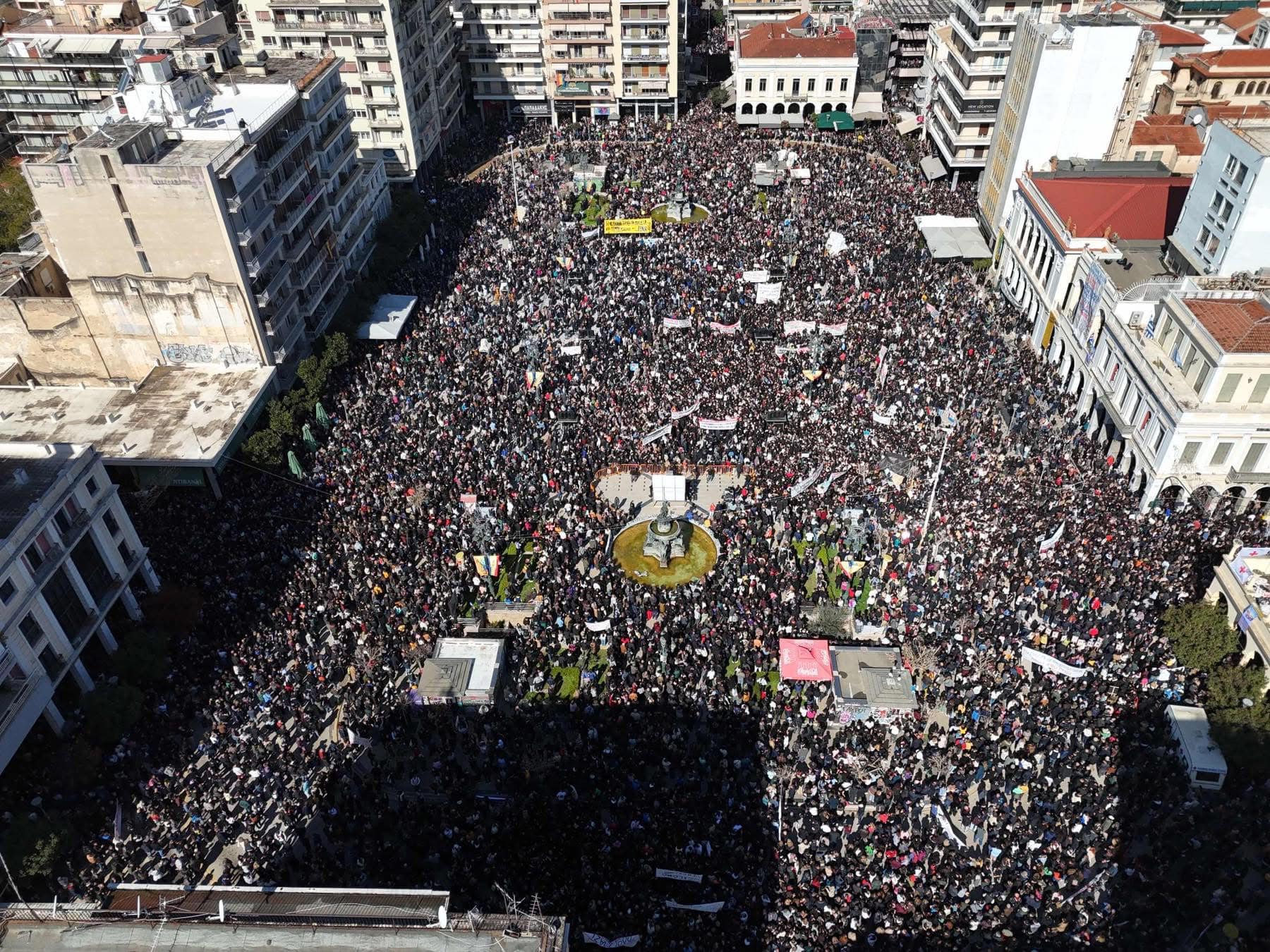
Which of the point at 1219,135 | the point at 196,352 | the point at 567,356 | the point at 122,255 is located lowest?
the point at 567,356

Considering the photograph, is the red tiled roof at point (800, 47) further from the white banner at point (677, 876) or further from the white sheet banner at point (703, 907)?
the white sheet banner at point (703, 907)

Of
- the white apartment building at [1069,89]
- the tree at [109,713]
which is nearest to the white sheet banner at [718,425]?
the tree at [109,713]

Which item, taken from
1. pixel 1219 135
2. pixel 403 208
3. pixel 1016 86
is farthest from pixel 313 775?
pixel 1016 86

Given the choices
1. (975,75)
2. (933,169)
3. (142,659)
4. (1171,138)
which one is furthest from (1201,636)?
(933,169)

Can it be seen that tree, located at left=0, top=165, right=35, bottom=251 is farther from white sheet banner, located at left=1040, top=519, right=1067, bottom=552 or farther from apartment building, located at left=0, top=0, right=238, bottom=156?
white sheet banner, located at left=1040, top=519, right=1067, bottom=552

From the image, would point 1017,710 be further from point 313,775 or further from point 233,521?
point 233,521

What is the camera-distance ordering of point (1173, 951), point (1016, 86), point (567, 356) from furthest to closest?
point (1016, 86)
point (567, 356)
point (1173, 951)

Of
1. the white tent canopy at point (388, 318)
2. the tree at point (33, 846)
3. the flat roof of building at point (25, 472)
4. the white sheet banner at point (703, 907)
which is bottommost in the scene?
the white tent canopy at point (388, 318)
